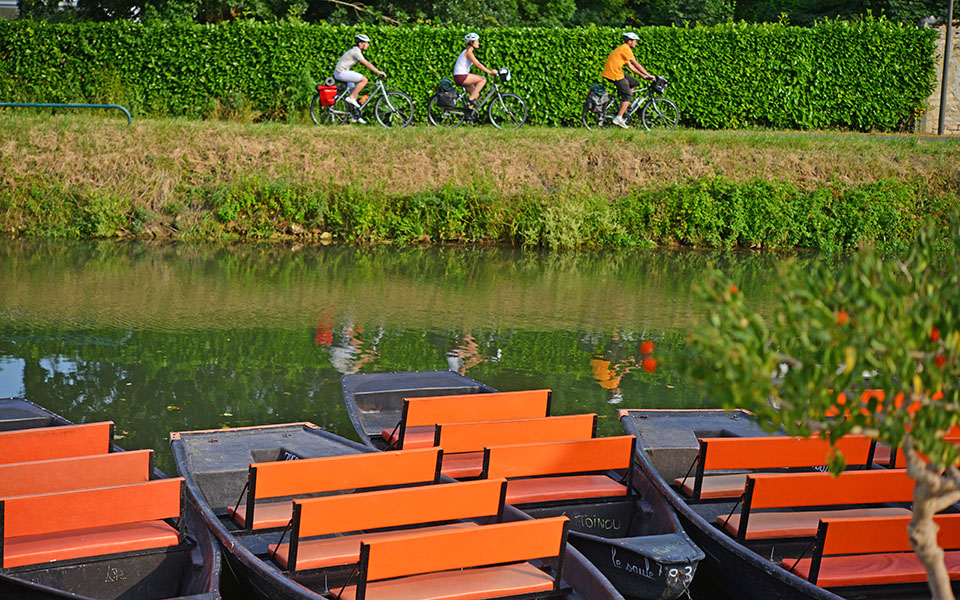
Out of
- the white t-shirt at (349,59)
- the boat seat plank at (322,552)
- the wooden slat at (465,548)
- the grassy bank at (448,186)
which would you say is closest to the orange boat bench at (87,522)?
the boat seat plank at (322,552)

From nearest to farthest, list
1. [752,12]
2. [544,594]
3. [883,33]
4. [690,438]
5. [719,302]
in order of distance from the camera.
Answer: [719,302], [544,594], [690,438], [883,33], [752,12]

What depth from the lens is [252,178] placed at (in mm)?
18953

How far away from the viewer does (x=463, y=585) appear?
539cm

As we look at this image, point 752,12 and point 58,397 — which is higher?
point 752,12

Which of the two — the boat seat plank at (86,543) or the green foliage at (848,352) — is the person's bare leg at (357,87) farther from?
the green foliage at (848,352)

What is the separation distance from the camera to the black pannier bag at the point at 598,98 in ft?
73.0

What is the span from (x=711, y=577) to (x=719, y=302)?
3678 mm

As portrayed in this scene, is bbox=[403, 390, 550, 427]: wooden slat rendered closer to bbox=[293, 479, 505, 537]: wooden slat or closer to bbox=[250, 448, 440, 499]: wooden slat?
bbox=[250, 448, 440, 499]: wooden slat

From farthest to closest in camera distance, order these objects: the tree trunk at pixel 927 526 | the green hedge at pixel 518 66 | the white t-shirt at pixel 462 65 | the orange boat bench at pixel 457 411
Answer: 1. the green hedge at pixel 518 66
2. the white t-shirt at pixel 462 65
3. the orange boat bench at pixel 457 411
4. the tree trunk at pixel 927 526

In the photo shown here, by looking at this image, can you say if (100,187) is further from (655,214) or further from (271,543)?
(271,543)

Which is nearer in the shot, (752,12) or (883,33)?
(883,33)

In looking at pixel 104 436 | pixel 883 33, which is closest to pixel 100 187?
pixel 104 436

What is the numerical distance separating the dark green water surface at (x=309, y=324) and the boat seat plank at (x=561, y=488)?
8.32ft

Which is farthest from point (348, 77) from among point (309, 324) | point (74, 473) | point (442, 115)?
point (74, 473)
